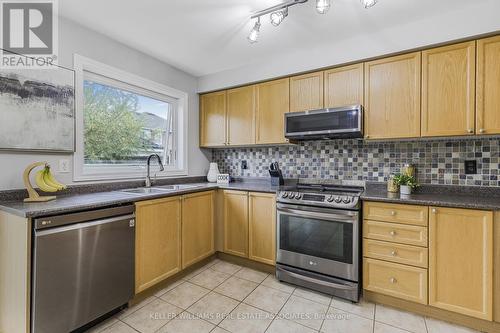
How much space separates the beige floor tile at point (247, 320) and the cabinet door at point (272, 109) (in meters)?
1.69

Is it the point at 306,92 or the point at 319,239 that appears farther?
the point at 306,92

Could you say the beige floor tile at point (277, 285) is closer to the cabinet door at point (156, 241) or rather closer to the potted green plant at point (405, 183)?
the cabinet door at point (156, 241)

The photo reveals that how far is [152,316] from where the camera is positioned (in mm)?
1820

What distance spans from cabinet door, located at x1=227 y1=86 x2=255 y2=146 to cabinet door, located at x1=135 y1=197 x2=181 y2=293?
116 cm

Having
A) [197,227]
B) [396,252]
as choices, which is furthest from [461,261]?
[197,227]

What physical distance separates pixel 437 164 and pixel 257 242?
1.89 meters

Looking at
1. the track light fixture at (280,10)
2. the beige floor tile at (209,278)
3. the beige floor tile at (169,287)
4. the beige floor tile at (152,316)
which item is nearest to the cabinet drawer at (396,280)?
the beige floor tile at (209,278)

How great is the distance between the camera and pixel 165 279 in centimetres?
224

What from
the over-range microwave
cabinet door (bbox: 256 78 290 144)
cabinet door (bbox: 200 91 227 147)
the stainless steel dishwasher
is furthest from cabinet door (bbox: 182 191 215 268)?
the over-range microwave

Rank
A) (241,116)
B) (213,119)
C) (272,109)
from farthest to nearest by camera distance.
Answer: (213,119) < (241,116) < (272,109)

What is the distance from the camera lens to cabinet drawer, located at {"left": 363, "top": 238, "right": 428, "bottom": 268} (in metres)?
1.82

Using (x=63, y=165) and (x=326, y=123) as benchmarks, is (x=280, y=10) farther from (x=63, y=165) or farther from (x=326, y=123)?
(x=63, y=165)

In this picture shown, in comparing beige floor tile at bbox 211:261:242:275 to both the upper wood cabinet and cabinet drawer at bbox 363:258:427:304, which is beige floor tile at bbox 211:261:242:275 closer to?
cabinet drawer at bbox 363:258:427:304

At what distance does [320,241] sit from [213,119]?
207 centimetres
